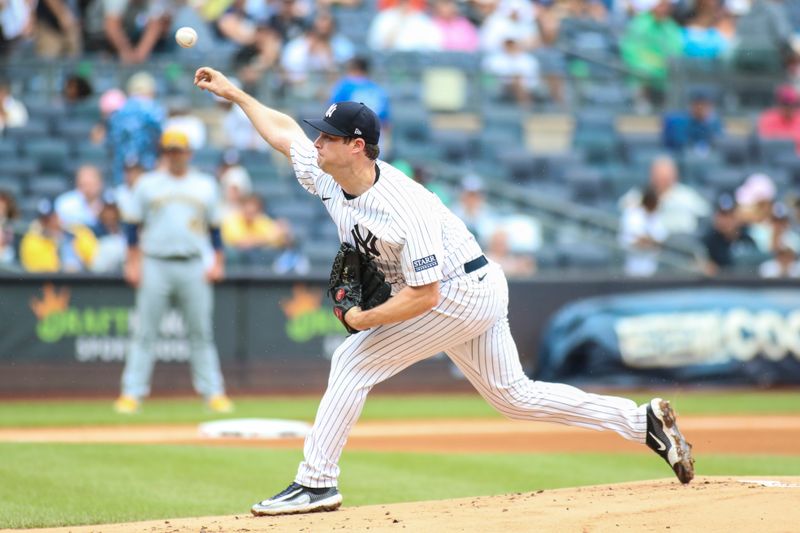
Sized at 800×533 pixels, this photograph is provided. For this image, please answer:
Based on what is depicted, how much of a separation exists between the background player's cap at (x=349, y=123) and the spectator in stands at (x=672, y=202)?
9.77 meters

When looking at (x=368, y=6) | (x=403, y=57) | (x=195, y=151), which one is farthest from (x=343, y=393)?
(x=368, y=6)

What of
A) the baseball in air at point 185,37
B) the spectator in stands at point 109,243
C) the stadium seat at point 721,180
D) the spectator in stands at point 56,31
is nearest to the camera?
the baseball in air at point 185,37

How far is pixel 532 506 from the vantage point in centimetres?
543

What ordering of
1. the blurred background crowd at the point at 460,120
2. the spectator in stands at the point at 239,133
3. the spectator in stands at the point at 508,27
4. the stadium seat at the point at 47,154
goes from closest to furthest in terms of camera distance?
the blurred background crowd at the point at 460,120
the stadium seat at the point at 47,154
the spectator in stands at the point at 239,133
the spectator in stands at the point at 508,27

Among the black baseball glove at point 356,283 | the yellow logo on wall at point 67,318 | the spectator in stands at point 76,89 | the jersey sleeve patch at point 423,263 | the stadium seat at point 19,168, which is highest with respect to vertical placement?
the spectator in stands at point 76,89

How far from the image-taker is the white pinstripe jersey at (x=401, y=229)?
5324 millimetres

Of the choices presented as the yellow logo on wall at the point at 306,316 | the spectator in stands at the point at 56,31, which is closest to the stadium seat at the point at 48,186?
the spectator in stands at the point at 56,31

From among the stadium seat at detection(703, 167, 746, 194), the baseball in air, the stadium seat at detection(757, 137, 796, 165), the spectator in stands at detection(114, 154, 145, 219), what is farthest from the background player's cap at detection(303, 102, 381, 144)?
the stadium seat at detection(757, 137, 796, 165)

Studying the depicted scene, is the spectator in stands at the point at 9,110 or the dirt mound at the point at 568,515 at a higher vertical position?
the spectator in stands at the point at 9,110

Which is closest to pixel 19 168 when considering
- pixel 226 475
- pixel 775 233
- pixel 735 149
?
pixel 226 475

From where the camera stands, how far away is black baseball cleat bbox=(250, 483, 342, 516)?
215 inches

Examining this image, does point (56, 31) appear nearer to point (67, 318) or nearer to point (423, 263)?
point (67, 318)

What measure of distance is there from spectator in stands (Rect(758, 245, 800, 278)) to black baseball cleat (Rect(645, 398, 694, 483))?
8.79m

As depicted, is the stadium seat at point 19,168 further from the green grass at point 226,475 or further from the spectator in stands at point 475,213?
the green grass at point 226,475
